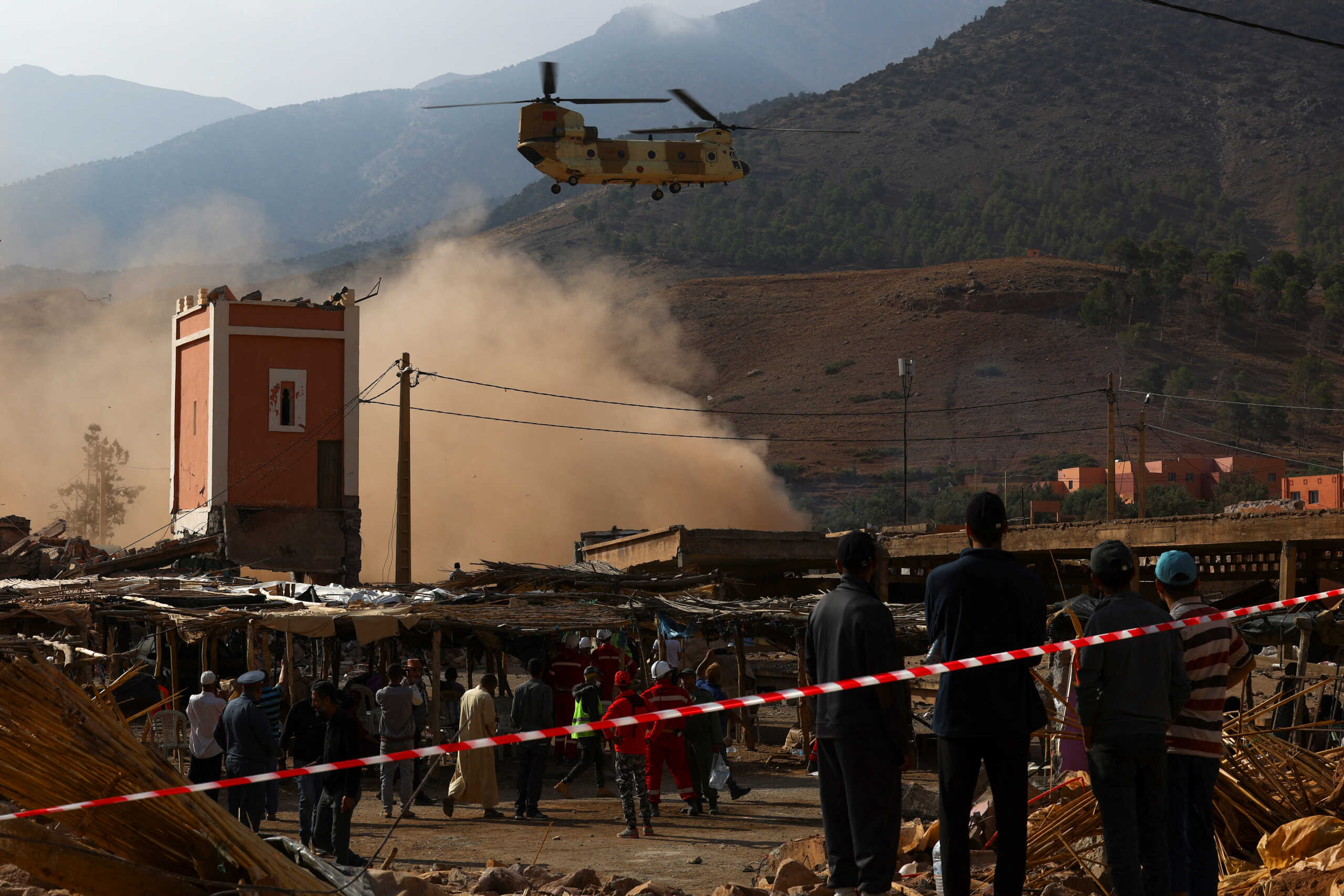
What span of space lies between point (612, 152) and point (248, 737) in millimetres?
28978

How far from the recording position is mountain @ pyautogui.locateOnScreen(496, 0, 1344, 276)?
13462 centimetres

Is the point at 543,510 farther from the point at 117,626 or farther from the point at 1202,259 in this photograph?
the point at 1202,259

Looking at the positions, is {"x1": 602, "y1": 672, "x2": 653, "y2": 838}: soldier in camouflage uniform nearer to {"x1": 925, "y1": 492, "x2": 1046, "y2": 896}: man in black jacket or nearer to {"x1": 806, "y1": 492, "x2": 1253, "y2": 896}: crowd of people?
{"x1": 806, "y1": 492, "x2": 1253, "y2": 896}: crowd of people

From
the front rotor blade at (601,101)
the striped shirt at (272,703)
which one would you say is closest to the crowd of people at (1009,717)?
the striped shirt at (272,703)

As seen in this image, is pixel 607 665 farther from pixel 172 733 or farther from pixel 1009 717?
pixel 1009 717

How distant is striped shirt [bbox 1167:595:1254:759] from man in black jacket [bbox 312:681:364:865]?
5.94 metres

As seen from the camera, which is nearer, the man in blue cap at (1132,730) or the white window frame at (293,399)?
the man in blue cap at (1132,730)

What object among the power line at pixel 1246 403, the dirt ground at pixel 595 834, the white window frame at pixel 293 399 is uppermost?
the power line at pixel 1246 403

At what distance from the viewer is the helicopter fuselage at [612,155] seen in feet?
117

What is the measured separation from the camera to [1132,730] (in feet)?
17.9

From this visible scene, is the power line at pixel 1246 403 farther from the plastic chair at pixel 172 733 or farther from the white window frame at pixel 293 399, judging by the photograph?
the plastic chair at pixel 172 733

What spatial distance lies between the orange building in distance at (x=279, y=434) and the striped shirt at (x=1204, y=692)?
1356 inches

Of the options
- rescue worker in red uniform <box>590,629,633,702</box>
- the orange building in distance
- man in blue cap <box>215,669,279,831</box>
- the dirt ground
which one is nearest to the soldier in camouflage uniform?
the dirt ground

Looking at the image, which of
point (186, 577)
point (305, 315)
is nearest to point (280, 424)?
point (305, 315)
